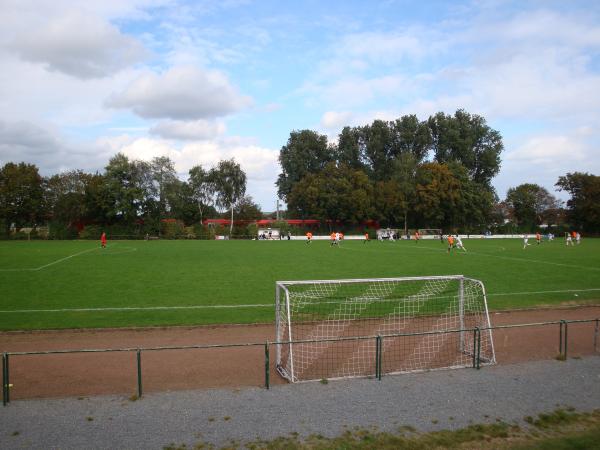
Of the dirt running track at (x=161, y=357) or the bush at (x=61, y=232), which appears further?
the bush at (x=61, y=232)

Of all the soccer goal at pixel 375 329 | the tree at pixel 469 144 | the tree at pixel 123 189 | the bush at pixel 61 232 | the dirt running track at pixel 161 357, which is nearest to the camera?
the dirt running track at pixel 161 357

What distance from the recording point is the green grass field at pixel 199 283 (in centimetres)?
1652

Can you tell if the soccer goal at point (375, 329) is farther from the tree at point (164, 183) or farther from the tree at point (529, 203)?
the tree at point (529, 203)

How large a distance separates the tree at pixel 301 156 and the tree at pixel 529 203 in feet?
128

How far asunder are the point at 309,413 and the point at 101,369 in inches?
210

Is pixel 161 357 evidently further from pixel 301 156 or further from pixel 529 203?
pixel 529 203

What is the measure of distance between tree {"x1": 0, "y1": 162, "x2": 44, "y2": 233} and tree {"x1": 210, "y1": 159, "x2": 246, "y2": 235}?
28505 millimetres

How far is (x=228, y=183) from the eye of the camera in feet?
290

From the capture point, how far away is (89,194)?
75.7 metres

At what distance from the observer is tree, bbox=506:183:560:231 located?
326 ft

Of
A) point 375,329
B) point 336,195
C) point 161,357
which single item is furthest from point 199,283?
point 336,195

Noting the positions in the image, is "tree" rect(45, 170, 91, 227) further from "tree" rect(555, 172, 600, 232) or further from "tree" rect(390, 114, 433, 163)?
"tree" rect(555, 172, 600, 232)

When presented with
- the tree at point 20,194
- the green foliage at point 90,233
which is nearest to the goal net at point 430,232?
the green foliage at point 90,233

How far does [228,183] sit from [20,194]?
33216mm
